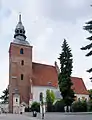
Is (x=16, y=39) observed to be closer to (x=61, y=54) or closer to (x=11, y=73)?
(x=11, y=73)

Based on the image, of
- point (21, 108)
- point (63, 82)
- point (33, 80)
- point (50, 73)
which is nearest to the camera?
point (63, 82)

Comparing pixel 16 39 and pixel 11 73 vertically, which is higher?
pixel 16 39

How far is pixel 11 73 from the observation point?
65.0 m

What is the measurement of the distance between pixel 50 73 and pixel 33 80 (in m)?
7.02

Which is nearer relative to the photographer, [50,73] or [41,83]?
[41,83]

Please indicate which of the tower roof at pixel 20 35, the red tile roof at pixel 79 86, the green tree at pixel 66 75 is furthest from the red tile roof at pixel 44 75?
the green tree at pixel 66 75

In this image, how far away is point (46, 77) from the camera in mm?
69938

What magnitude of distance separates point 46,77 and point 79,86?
11.6 m

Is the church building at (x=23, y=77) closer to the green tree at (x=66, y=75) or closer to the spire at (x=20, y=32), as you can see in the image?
the spire at (x=20, y=32)

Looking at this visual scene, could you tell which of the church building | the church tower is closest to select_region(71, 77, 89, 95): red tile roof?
the church building

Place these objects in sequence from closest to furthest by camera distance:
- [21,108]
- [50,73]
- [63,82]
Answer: [63,82]
[21,108]
[50,73]

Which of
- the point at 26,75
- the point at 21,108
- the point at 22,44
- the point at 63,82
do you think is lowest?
the point at 21,108

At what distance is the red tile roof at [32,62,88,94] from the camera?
67.6 meters

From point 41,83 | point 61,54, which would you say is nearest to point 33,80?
point 41,83
